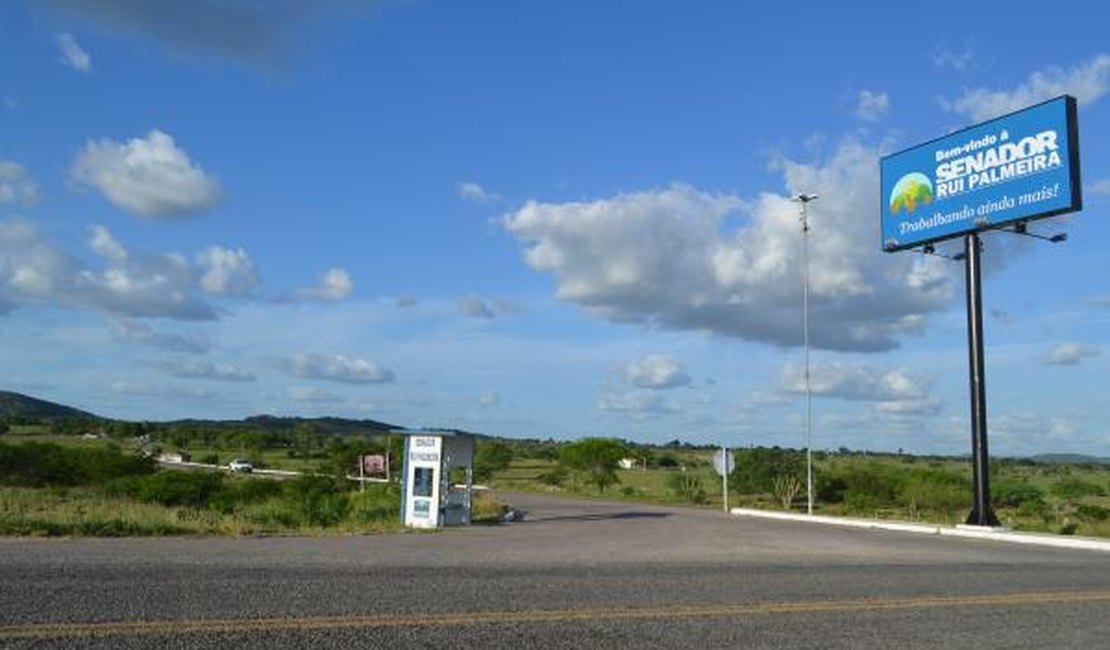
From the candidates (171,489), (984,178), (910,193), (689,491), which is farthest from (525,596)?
(689,491)

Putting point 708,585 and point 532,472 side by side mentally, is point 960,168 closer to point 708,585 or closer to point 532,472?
point 708,585

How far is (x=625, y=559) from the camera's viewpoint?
18703mm

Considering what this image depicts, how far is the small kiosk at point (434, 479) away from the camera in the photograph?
2827cm

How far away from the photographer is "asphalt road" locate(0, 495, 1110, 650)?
30.8 ft

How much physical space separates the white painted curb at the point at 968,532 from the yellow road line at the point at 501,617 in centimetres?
1352

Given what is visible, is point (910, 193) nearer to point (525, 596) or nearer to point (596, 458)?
point (525, 596)

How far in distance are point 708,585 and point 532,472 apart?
282 ft

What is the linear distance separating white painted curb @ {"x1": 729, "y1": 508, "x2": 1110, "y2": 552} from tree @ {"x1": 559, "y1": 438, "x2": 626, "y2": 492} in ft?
128

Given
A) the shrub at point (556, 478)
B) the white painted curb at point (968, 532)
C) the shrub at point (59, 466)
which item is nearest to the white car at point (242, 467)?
the shrub at point (556, 478)

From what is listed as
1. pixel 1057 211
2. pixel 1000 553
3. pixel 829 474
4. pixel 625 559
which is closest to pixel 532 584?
pixel 625 559

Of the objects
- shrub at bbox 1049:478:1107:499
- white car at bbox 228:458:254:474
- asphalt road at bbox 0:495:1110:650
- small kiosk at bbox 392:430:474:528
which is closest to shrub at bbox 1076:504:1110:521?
shrub at bbox 1049:478:1107:499

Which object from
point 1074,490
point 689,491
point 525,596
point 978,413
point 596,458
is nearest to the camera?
point 525,596

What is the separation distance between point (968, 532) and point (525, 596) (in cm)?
2200

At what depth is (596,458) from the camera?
77688mm
